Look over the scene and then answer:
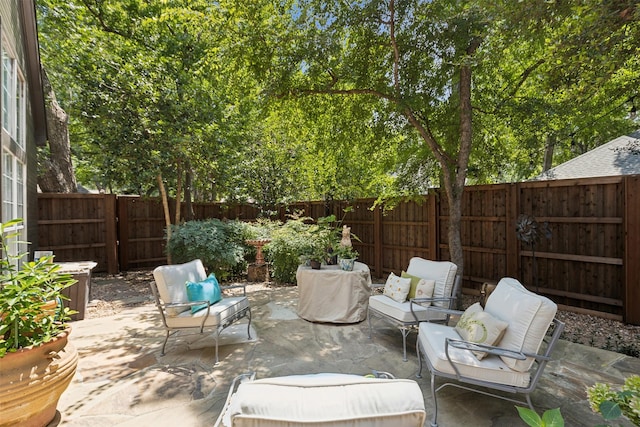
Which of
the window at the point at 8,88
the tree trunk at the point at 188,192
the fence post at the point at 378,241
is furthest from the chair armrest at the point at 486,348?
the tree trunk at the point at 188,192

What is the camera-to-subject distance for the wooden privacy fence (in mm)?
4246

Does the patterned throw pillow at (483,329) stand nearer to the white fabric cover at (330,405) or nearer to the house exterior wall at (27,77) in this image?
the white fabric cover at (330,405)

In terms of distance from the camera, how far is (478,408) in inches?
97.6

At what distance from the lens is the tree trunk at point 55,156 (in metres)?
7.50

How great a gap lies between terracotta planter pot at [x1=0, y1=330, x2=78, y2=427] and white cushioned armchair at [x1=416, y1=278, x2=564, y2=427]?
254 cm

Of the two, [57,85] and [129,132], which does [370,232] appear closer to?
[129,132]

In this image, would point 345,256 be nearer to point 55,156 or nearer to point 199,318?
point 199,318

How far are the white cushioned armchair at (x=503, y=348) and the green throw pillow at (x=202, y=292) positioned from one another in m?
2.30

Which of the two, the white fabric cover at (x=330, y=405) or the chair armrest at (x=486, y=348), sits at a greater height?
the white fabric cover at (x=330, y=405)

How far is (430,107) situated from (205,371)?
15.4 feet

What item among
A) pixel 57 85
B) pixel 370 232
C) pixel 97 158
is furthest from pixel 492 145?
pixel 57 85

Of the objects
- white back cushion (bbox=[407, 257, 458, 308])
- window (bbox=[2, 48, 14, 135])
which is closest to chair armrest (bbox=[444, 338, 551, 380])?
white back cushion (bbox=[407, 257, 458, 308])

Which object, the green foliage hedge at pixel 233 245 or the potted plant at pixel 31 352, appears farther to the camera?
the green foliage hedge at pixel 233 245

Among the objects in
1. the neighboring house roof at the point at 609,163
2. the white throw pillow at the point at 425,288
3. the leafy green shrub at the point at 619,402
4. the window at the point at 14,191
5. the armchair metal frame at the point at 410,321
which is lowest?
the armchair metal frame at the point at 410,321
